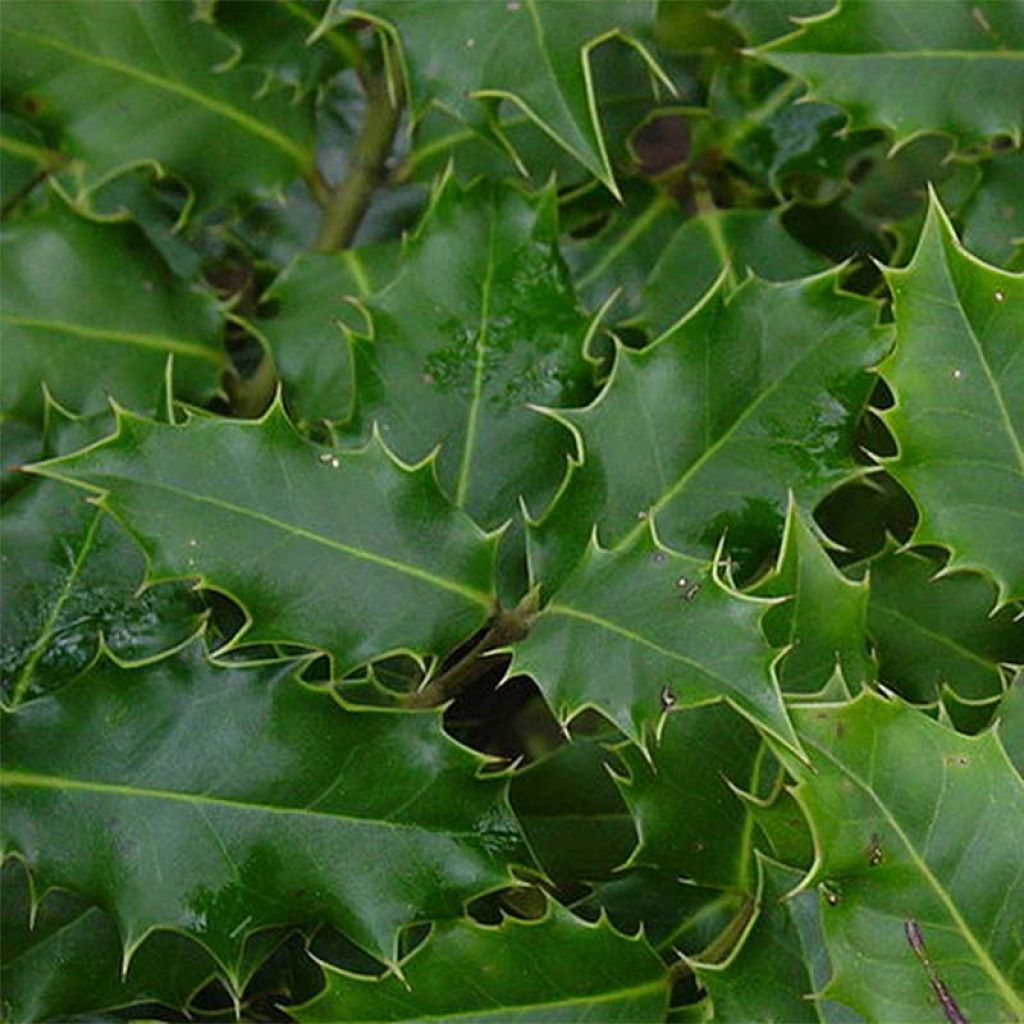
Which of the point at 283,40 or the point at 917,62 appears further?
the point at 283,40

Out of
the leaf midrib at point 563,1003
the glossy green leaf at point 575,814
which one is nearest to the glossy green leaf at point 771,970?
the leaf midrib at point 563,1003

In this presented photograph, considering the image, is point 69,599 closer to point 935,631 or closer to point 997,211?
point 935,631

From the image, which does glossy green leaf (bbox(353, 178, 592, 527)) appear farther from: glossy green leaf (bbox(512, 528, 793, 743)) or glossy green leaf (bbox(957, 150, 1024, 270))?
glossy green leaf (bbox(957, 150, 1024, 270))

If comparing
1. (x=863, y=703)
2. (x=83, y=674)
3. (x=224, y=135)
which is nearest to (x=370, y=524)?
(x=83, y=674)

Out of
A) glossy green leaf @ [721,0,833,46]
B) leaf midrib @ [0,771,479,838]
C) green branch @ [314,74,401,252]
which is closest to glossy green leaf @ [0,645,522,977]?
leaf midrib @ [0,771,479,838]

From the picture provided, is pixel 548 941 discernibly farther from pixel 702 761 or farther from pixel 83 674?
pixel 83 674

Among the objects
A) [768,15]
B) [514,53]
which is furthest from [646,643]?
[768,15]
